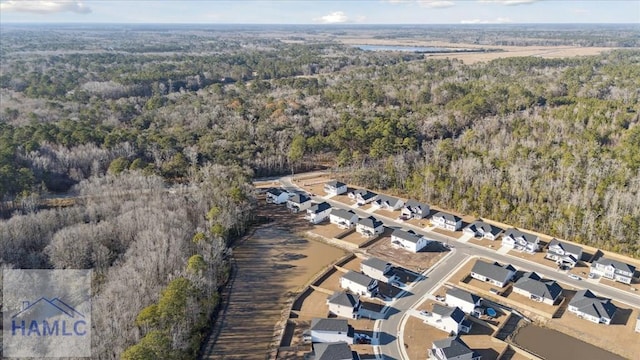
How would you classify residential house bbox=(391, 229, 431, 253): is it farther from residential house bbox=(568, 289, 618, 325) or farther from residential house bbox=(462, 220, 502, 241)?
residential house bbox=(568, 289, 618, 325)

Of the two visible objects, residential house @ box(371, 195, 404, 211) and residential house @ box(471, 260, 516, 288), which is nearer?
residential house @ box(471, 260, 516, 288)

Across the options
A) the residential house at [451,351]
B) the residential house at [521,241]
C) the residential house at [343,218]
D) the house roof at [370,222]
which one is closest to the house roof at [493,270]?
the residential house at [521,241]

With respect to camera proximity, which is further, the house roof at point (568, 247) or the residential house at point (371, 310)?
the house roof at point (568, 247)

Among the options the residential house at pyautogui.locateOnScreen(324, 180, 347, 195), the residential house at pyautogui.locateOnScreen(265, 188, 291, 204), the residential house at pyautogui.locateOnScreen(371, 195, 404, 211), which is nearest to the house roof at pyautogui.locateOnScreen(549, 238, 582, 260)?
the residential house at pyautogui.locateOnScreen(371, 195, 404, 211)

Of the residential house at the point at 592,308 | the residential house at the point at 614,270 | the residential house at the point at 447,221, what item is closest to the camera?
the residential house at the point at 592,308

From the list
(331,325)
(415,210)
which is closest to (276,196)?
(415,210)

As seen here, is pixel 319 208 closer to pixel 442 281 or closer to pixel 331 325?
pixel 442 281

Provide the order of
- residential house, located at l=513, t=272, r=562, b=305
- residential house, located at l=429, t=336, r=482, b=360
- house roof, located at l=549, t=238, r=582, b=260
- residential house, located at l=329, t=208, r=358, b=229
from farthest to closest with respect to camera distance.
→ residential house, located at l=329, t=208, r=358, b=229
house roof, located at l=549, t=238, r=582, b=260
residential house, located at l=513, t=272, r=562, b=305
residential house, located at l=429, t=336, r=482, b=360

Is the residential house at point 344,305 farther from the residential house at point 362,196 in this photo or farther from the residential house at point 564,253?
the residential house at point 362,196
